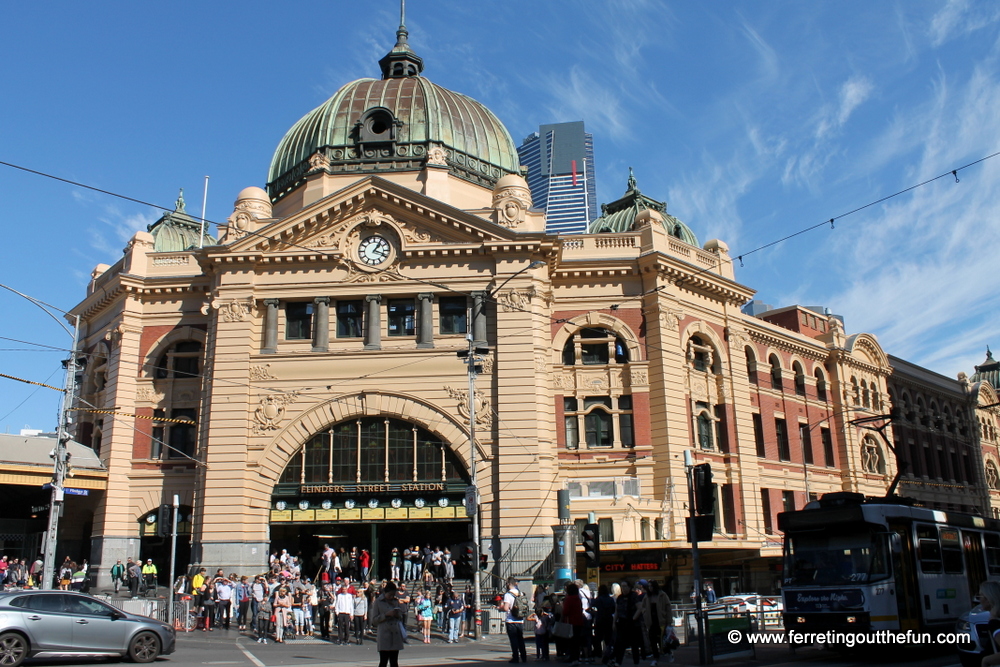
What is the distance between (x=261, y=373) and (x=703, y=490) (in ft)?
79.3

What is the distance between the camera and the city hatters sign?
123 ft

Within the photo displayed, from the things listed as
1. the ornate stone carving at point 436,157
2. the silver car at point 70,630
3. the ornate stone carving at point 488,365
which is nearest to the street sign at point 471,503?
the silver car at point 70,630

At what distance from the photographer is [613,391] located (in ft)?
137

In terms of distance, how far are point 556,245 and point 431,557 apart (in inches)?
570

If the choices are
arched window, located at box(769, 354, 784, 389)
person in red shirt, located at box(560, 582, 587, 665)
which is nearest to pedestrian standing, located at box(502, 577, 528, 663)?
person in red shirt, located at box(560, 582, 587, 665)

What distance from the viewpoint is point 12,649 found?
694 inches

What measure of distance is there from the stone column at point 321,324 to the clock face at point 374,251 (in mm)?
2523

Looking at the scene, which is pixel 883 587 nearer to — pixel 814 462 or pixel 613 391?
pixel 613 391

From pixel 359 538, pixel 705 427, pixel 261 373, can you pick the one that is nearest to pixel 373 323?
pixel 261 373

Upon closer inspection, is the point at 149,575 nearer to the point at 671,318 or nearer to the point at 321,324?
the point at 321,324

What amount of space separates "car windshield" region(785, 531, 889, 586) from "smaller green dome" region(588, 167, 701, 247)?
3050 cm

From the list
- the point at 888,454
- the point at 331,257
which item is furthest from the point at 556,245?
the point at 888,454

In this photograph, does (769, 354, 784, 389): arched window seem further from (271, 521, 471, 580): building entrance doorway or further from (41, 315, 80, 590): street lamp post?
(41, 315, 80, 590): street lamp post

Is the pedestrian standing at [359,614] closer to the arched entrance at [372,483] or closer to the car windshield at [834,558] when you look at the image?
the arched entrance at [372,483]
